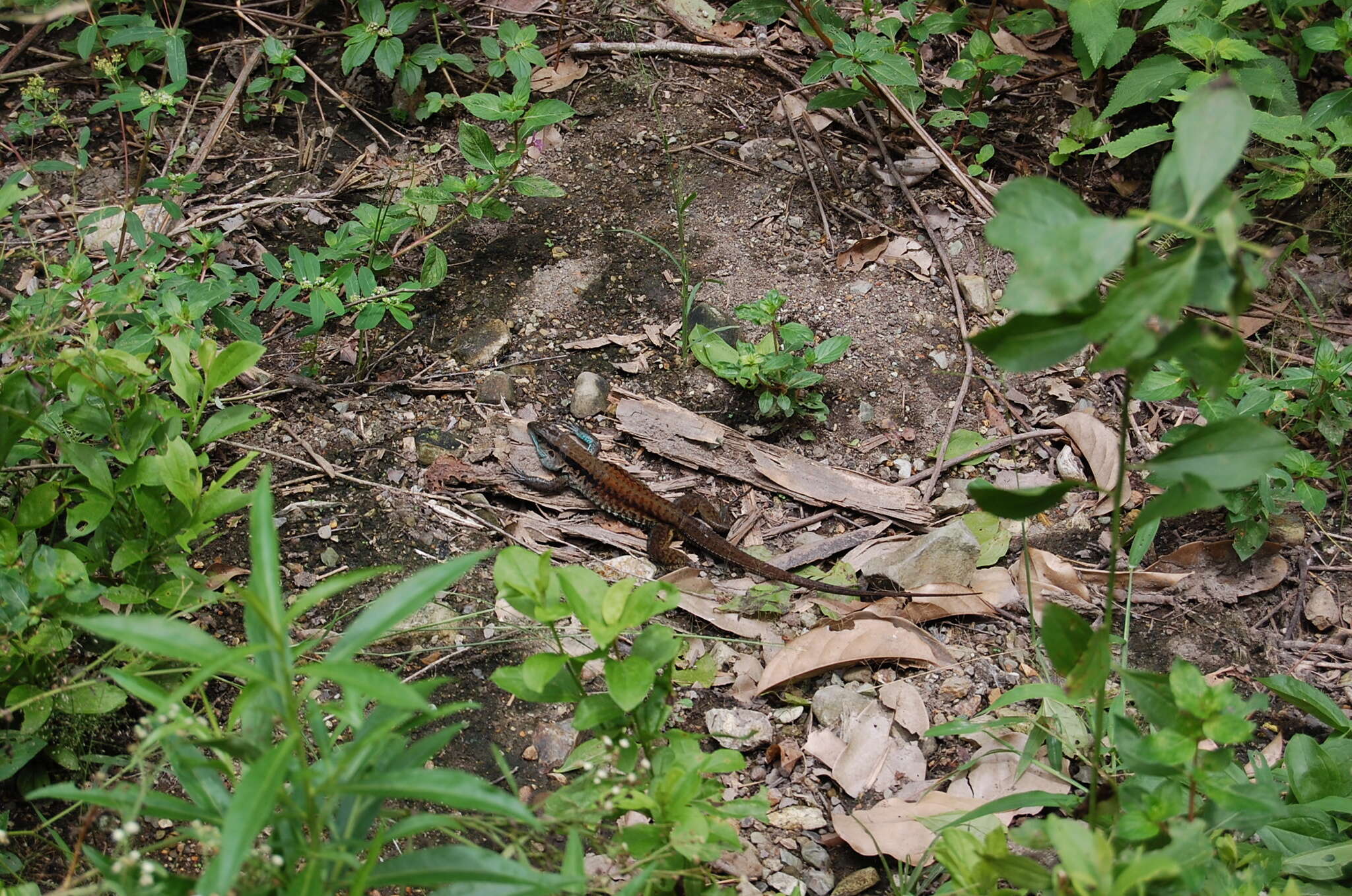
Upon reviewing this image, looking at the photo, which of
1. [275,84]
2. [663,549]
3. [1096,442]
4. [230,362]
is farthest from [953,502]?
[275,84]

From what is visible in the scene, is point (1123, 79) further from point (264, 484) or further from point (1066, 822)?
point (264, 484)

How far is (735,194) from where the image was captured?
542 cm

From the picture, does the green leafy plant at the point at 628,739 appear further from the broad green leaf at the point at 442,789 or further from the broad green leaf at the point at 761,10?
the broad green leaf at the point at 761,10

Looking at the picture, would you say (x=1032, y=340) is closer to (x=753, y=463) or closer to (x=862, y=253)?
(x=753, y=463)

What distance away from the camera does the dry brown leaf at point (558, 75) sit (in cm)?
577

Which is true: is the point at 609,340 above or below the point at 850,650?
above

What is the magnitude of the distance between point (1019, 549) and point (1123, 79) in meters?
2.46

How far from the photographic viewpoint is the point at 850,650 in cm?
361

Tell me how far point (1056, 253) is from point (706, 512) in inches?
114

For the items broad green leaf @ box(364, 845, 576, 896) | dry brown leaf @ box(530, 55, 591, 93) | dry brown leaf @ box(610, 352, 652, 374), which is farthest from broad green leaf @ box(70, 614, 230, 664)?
dry brown leaf @ box(530, 55, 591, 93)

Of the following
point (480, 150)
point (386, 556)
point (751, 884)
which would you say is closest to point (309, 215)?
point (480, 150)

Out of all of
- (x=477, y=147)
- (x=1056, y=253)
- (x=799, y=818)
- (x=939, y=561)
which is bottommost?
(x=799, y=818)

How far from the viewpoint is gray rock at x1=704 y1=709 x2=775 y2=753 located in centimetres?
340

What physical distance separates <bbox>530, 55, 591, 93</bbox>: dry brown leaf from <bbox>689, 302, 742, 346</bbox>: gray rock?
178cm
